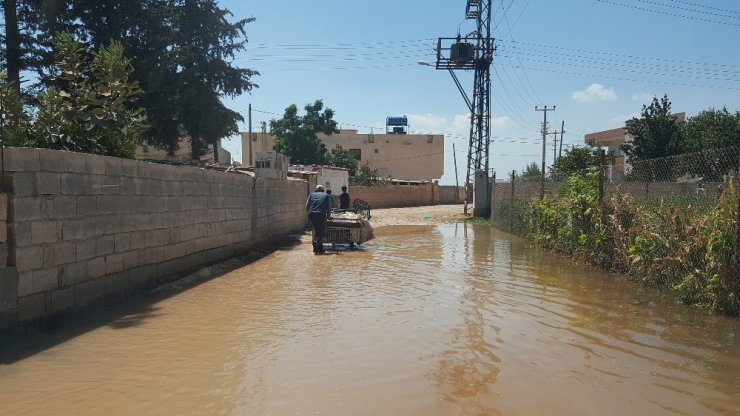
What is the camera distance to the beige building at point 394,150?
64.1m

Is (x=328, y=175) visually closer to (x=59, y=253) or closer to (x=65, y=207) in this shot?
(x=65, y=207)

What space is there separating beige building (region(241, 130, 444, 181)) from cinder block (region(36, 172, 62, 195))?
5721 centimetres

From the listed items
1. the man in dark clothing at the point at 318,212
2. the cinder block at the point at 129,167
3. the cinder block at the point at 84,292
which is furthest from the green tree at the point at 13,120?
the man in dark clothing at the point at 318,212

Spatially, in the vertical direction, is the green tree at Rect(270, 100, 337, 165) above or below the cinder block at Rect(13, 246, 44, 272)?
above

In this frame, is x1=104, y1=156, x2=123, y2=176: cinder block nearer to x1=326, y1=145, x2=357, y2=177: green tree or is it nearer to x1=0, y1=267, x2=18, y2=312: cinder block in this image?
x1=0, y1=267, x2=18, y2=312: cinder block

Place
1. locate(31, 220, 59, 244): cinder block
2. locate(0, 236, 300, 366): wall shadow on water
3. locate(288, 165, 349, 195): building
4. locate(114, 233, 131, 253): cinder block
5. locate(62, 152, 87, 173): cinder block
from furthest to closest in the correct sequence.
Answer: locate(288, 165, 349, 195): building < locate(114, 233, 131, 253): cinder block < locate(62, 152, 87, 173): cinder block < locate(31, 220, 59, 244): cinder block < locate(0, 236, 300, 366): wall shadow on water

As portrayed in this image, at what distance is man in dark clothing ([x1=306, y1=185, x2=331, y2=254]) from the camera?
42.4 ft

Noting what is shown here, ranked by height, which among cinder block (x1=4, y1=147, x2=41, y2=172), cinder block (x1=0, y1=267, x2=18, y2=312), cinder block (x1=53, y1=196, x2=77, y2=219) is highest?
cinder block (x1=4, y1=147, x2=41, y2=172)

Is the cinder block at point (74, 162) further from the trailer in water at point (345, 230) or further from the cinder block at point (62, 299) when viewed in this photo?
the trailer in water at point (345, 230)

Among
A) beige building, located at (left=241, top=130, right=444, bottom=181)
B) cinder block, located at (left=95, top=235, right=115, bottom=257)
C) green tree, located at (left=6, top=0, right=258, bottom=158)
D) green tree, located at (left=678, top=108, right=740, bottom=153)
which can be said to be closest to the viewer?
cinder block, located at (left=95, top=235, right=115, bottom=257)

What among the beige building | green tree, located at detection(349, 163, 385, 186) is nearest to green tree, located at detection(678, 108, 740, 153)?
green tree, located at detection(349, 163, 385, 186)

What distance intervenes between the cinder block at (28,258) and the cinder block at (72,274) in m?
0.35

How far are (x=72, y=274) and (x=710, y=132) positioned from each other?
26921 mm

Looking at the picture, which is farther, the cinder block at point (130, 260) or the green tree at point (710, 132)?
the green tree at point (710, 132)
